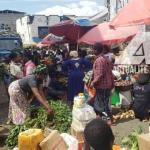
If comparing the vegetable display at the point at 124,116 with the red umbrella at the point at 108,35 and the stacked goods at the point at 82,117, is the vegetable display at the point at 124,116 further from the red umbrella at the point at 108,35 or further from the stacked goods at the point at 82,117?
the stacked goods at the point at 82,117

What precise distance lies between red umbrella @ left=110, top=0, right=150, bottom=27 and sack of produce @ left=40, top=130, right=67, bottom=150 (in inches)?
98.8

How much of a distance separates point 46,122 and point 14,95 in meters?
0.98

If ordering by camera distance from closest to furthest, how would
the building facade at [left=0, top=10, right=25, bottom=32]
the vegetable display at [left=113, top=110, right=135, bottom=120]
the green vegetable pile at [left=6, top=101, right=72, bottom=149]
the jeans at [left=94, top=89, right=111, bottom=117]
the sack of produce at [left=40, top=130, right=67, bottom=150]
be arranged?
the sack of produce at [left=40, top=130, right=67, bottom=150] < the green vegetable pile at [left=6, top=101, right=72, bottom=149] < the jeans at [left=94, top=89, right=111, bottom=117] < the vegetable display at [left=113, top=110, right=135, bottom=120] < the building facade at [left=0, top=10, right=25, bottom=32]

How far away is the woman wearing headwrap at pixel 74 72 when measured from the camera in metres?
12.0

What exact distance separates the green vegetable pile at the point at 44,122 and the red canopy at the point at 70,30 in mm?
8909

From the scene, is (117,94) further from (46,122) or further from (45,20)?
(45,20)

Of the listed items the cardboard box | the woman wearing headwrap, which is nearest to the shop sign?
the woman wearing headwrap

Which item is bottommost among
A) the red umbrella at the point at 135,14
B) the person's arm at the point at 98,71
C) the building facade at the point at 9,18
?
the person's arm at the point at 98,71

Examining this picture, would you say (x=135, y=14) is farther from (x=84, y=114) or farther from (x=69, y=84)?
(x=69, y=84)

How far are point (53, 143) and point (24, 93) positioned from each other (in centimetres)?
271

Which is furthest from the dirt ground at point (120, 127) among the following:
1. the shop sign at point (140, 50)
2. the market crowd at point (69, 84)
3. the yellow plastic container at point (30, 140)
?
the yellow plastic container at point (30, 140)

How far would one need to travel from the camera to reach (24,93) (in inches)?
309

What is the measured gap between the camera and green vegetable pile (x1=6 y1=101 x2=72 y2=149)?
6.92 metres

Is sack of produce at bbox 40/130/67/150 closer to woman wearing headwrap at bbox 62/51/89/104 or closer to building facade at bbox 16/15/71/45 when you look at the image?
woman wearing headwrap at bbox 62/51/89/104
